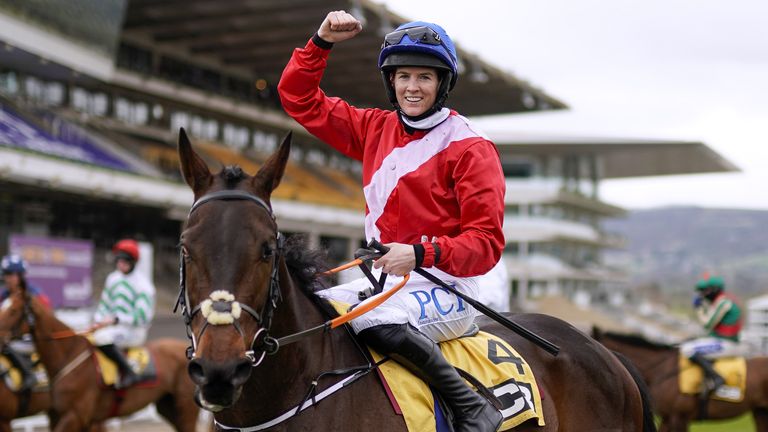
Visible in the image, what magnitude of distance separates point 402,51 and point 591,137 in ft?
155

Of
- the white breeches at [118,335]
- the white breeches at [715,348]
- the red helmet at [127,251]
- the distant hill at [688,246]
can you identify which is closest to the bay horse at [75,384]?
the white breeches at [118,335]

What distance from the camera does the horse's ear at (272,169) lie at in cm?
262

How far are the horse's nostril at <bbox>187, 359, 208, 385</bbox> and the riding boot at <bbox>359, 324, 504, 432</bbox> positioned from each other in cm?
81

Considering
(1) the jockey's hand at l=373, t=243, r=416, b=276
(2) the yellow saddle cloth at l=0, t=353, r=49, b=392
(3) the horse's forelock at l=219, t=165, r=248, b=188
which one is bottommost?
(2) the yellow saddle cloth at l=0, t=353, r=49, b=392

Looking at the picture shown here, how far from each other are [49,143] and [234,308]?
17583 millimetres

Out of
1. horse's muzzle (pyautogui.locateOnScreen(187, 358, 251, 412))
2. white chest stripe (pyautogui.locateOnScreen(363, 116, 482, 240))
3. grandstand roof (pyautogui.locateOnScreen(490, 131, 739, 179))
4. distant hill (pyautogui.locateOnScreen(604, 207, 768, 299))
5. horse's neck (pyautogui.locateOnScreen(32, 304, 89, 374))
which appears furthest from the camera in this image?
distant hill (pyautogui.locateOnScreen(604, 207, 768, 299))

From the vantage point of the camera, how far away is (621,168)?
56625mm

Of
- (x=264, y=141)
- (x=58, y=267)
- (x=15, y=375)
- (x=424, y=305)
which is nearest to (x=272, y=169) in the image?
(x=424, y=305)

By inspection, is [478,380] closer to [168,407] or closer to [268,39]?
[168,407]

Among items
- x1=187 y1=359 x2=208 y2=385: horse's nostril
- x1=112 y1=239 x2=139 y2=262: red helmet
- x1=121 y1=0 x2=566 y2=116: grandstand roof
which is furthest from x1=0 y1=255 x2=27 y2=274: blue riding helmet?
x1=121 y1=0 x2=566 y2=116: grandstand roof

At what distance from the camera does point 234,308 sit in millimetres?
2354

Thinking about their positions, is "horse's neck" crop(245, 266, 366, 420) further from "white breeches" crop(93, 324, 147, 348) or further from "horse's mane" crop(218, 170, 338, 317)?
"white breeches" crop(93, 324, 147, 348)

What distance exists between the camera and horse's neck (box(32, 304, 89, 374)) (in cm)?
768

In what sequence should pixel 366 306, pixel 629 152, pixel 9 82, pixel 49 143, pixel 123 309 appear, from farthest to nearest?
pixel 629 152, pixel 9 82, pixel 49 143, pixel 123 309, pixel 366 306
